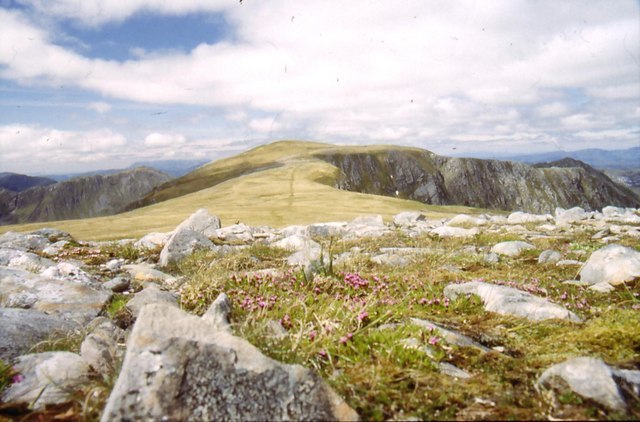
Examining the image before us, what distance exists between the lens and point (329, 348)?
15.8ft

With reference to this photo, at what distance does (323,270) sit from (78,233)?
45.9 m

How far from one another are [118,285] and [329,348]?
25.8 feet

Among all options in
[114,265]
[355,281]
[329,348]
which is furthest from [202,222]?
[329,348]

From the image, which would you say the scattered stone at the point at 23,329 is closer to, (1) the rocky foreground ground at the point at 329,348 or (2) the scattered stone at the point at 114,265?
(1) the rocky foreground ground at the point at 329,348

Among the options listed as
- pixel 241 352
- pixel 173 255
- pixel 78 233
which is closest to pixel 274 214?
pixel 78 233

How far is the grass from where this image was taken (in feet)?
12.3

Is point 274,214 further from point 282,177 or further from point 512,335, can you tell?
point 282,177

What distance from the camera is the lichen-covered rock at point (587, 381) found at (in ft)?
11.4

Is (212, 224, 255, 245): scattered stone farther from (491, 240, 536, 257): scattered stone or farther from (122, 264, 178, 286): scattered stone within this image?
Answer: (491, 240, 536, 257): scattered stone

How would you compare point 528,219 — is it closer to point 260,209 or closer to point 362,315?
point 362,315

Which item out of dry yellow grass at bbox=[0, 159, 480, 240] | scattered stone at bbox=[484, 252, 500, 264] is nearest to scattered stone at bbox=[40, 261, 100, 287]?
scattered stone at bbox=[484, 252, 500, 264]

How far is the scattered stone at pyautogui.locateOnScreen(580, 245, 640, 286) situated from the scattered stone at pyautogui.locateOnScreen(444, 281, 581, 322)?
3.12 meters

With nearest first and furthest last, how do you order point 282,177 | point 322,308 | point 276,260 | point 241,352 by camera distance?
point 241,352 < point 322,308 < point 276,260 < point 282,177

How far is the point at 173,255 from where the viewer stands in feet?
50.0
